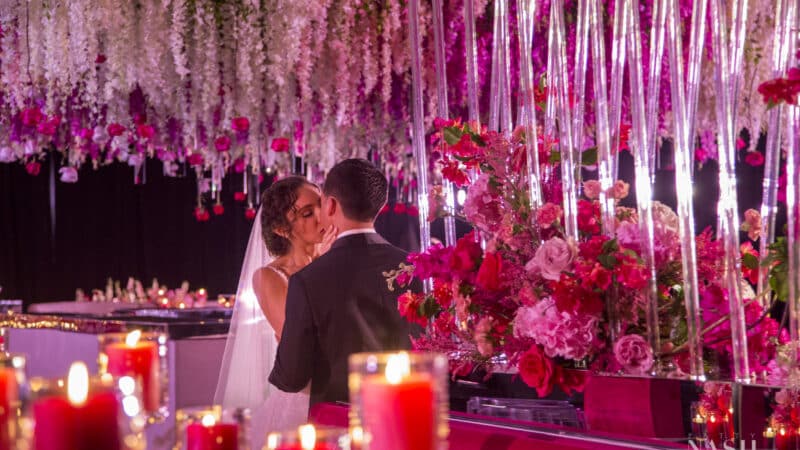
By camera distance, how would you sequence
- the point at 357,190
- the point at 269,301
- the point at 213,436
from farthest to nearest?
1. the point at 269,301
2. the point at 357,190
3. the point at 213,436

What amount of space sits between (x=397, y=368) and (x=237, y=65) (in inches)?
167

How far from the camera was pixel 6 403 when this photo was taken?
41.5 inches

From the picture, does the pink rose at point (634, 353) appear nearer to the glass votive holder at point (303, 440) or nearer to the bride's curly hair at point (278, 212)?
the glass votive holder at point (303, 440)

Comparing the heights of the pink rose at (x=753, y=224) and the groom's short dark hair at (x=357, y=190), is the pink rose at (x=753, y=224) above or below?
below

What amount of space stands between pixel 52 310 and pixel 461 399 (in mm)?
6075

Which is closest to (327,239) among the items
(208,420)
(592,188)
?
(592,188)

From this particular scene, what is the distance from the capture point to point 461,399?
101 inches

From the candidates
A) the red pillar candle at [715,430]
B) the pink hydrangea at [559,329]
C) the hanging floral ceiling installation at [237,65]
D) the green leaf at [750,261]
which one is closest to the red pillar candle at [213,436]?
the pink hydrangea at [559,329]

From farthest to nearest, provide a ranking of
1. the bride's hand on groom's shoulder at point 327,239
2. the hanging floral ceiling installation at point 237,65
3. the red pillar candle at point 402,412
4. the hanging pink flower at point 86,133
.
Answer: the hanging pink flower at point 86,133 → the hanging floral ceiling installation at point 237,65 → the bride's hand on groom's shoulder at point 327,239 → the red pillar candle at point 402,412

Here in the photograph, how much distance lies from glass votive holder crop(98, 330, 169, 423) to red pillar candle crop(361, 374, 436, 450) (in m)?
0.39

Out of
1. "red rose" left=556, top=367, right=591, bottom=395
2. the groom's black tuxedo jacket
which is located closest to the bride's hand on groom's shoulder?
the groom's black tuxedo jacket

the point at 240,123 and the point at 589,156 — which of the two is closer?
the point at 589,156

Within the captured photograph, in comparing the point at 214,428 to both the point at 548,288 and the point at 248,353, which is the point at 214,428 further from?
the point at 248,353

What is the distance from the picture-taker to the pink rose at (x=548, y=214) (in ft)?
6.66
